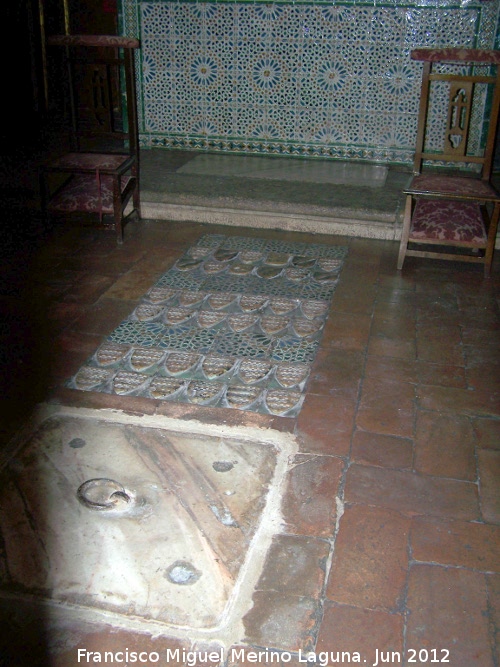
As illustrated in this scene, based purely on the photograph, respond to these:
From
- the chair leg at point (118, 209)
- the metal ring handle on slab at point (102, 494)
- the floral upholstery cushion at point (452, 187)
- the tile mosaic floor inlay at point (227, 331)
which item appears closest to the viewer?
the metal ring handle on slab at point (102, 494)

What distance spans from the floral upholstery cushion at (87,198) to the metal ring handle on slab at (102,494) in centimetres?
238

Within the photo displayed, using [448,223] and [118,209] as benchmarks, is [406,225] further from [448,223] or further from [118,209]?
[118,209]

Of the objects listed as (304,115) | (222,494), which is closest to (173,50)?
Result: (304,115)

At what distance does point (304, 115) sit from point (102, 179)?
6.64 feet

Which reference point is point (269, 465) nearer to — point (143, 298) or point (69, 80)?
point (143, 298)

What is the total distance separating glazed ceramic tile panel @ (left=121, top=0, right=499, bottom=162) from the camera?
17.3 ft

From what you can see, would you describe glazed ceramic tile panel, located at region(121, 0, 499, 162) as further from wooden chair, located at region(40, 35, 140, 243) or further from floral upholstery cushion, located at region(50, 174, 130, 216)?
floral upholstery cushion, located at region(50, 174, 130, 216)

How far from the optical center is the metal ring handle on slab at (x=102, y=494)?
2.20m

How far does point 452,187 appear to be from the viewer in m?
3.91

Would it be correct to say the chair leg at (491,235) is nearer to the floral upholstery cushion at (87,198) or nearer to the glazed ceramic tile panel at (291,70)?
the glazed ceramic tile panel at (291,70)

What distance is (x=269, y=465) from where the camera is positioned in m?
2.40

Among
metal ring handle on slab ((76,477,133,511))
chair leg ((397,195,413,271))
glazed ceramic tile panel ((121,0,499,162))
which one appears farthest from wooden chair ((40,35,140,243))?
metal ring handle on slab ((76,477,133,511))

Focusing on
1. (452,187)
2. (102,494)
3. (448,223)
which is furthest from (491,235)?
(102,494)

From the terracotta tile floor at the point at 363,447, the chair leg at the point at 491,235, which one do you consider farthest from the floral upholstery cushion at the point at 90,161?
the chair leg at the point at 491,235
